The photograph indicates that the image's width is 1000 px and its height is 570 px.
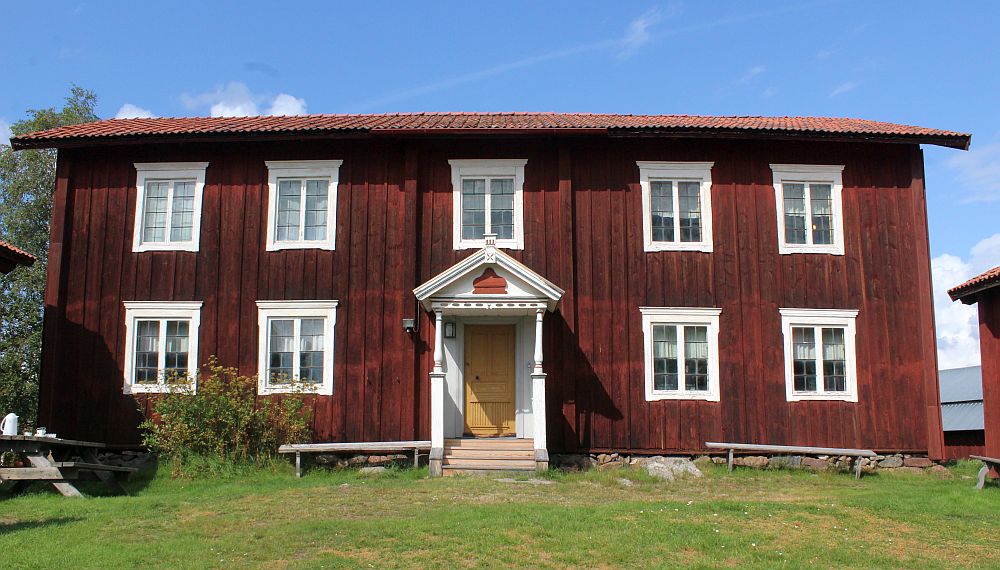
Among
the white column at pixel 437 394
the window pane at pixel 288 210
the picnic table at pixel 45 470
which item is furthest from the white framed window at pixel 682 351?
the picnic table at pixel 45 470

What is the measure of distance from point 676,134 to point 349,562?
416 inches

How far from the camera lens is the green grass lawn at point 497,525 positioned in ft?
28.6

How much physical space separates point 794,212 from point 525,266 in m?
5.45

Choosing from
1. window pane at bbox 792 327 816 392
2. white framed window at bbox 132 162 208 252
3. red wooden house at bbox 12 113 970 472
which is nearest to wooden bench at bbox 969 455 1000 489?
red wooden house at bbox 12 113 970 472

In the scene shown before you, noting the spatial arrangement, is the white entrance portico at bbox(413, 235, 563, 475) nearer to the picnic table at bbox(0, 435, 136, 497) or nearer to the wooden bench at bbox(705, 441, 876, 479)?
the wooden bench at bbox(705, 441, 876, 479)

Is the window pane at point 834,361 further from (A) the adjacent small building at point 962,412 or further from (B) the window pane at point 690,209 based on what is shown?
(A) the adjacent small building at point 962,412

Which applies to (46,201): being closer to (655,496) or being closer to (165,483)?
(165,483)

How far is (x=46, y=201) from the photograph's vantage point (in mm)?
29297

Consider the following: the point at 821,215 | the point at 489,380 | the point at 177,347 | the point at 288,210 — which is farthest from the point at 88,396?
the point at 821,215

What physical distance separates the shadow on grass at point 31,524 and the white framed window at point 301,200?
6.99 meters

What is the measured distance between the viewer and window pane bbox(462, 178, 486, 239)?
1648cm

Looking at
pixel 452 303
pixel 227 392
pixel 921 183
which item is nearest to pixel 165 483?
pixel 227 392

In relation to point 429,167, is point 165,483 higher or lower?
lower

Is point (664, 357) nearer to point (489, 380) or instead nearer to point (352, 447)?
point (489, 380)
